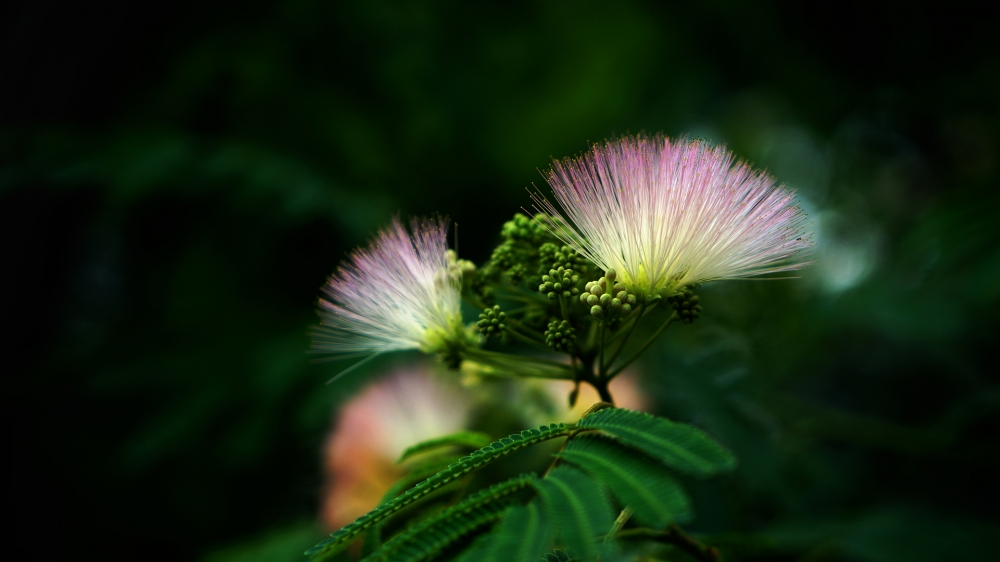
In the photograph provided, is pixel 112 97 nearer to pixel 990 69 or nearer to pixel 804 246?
pixel 804 246

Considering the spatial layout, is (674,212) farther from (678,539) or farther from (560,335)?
(678,539)

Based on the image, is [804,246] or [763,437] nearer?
[804,246]

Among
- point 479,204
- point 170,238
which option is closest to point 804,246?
Answer: point 479,204

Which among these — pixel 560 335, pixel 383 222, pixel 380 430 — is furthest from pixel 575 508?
pixel 383 222

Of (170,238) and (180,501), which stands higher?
(170,238)

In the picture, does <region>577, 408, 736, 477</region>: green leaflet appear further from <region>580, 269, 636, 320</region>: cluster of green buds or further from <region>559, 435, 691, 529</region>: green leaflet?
<region>580, 269, 636, 320</region>: cluster of green buds

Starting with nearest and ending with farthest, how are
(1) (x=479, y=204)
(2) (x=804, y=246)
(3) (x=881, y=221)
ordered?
(2) (x=804, y=246)
(1) (x=479, y=204)
(3) (x=881, y=221)
